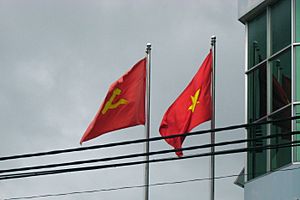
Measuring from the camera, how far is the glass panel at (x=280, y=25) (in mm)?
25656

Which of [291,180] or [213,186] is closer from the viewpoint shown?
[291,180]

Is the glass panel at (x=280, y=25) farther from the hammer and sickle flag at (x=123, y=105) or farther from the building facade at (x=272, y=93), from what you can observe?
the hammer and sickle flag at (x=123, y=105)

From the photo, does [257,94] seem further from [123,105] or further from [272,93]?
[123,105]

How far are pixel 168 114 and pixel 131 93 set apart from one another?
142cm

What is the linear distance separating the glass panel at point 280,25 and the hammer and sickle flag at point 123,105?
3868 millimetres

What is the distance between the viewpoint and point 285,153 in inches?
989

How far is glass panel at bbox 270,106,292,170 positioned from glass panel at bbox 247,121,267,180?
0.32 meters

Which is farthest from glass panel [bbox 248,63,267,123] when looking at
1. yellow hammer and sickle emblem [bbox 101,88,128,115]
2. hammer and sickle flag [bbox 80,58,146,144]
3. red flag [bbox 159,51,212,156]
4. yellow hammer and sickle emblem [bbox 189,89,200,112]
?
yellow hammer and sickle emblem [bbox 101,88,128,115]

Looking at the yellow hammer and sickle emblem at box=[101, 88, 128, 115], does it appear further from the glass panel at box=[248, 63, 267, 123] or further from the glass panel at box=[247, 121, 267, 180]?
the glass panel at box=[247, 121, 267, 180]

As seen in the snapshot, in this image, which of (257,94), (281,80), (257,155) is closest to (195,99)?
(257,94)

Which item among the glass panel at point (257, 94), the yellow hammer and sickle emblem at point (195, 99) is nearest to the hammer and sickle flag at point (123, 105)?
the yellow hammer and sickle emblem at point (195, 99)

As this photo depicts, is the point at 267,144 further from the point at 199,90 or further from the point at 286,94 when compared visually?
the point at 199,90

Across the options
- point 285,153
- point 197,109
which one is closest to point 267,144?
point 285,153

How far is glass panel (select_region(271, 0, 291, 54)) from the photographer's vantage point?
25.7 m
